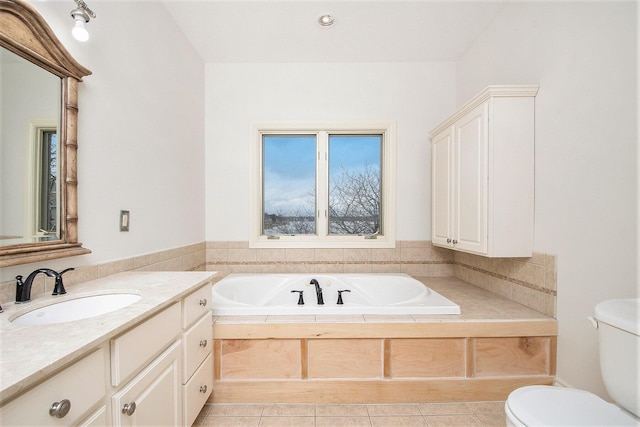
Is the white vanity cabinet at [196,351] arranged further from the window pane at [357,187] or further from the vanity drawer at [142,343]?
the window pane at [357,187]

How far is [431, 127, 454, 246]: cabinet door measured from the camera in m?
2.25

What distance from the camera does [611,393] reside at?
104 centimetres

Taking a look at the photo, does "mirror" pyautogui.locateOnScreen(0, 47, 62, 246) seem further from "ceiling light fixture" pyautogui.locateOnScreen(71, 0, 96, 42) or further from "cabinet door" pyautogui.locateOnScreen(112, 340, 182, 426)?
"cabinet door" pyautogui.locateOnScreen(112, 340, 182, 426)

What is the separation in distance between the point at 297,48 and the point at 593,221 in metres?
2.49

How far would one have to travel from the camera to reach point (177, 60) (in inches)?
86.4

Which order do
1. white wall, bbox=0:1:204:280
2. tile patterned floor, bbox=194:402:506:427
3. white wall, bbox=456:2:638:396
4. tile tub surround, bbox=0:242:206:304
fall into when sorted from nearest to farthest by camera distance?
tile tub surround, bbox=0:242:206:304 < white wall, bbox=456:2:638:396 < white wall, bbox=0:1:204:280 < tile patterned floor, bbox=194:402:506:427

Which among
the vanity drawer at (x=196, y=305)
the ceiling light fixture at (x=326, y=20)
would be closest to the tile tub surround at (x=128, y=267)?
the vanity drawer at (x=196, y=305)

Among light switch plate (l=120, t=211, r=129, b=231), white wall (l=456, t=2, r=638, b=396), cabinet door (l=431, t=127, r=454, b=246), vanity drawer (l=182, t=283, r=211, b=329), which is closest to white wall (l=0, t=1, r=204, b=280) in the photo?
light switch plate (l=120, t=211, r=129, b=231)

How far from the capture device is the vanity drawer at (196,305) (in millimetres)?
1273

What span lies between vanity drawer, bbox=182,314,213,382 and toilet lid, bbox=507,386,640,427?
135 centimetres

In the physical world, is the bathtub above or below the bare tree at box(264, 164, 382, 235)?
below

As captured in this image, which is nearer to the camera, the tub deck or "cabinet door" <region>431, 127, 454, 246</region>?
the tub deck

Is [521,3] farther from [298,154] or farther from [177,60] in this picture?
[177,60]

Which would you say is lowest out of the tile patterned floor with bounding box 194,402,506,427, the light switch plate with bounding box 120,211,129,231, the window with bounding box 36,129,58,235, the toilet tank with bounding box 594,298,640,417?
the tile patterned floor with bounding box 194,402,506,427
